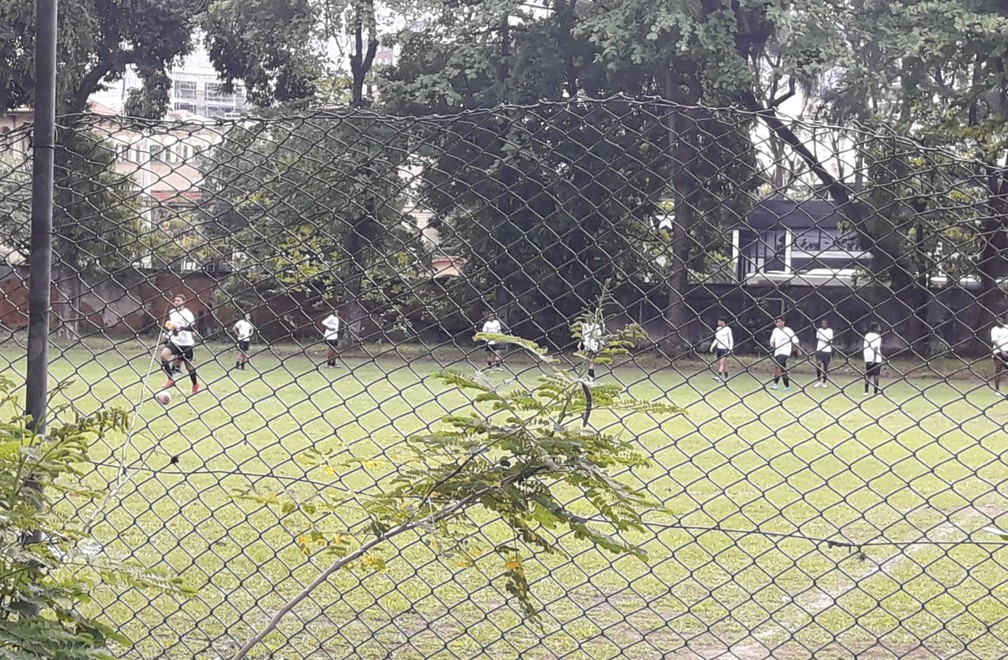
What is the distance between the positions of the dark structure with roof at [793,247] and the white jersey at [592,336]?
458 millimetres

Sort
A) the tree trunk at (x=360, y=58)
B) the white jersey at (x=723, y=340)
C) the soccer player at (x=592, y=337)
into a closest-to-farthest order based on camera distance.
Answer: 1. the soccer player at (x=592, y=337)
2. the white jersey at (x=723, y=340)
3. the tree trunk at (x=360, y=58)

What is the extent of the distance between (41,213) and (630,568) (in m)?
4.08

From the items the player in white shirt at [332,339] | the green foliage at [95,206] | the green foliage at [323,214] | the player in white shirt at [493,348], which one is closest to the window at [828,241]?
the player in white shirt at [493,348]

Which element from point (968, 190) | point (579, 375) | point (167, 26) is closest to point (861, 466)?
point (968, 190)

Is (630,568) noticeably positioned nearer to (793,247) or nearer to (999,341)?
(999,341)

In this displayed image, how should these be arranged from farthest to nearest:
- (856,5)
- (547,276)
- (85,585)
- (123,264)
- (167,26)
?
(167,26) < (856,5) < (123,264) < (547,276) < (85,585)

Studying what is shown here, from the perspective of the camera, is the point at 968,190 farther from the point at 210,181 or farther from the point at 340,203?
the point at 210,181

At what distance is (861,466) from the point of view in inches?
409

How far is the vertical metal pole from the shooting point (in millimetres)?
2574

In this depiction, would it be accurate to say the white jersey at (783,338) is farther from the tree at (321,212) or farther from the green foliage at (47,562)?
the green foliage at (47,562)

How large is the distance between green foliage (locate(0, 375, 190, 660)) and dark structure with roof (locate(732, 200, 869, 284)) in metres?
1.45

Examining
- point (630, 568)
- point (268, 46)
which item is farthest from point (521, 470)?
point (268, 46)

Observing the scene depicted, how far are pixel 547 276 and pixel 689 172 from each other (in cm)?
59

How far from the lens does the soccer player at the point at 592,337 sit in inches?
83.8
